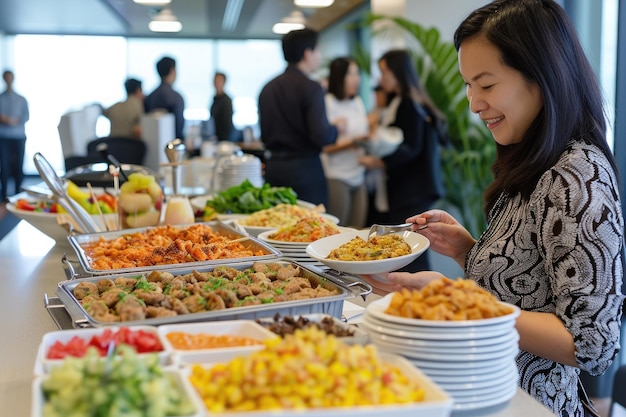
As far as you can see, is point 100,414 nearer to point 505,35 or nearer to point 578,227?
point 578,227

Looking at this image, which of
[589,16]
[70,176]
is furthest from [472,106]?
[589,16]

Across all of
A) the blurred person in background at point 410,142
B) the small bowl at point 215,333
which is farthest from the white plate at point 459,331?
the blurred person in background at point 410,142

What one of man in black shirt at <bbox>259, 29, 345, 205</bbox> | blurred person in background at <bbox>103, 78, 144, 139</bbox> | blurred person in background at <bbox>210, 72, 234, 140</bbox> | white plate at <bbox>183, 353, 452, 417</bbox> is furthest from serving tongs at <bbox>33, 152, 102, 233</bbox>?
blurred person in background at <bbox>210, 72, 234, 140</bbox>

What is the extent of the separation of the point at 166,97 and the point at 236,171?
12.9ft

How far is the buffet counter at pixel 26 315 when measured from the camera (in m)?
1.17

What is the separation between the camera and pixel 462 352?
1.08 metres

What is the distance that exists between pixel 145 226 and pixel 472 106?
1.38m

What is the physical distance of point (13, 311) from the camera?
1.83m

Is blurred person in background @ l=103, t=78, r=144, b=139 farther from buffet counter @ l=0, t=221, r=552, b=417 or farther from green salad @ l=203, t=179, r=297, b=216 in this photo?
green salad @ l=203, t=179, r=297, b=216

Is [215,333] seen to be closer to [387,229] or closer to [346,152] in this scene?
[387,229]

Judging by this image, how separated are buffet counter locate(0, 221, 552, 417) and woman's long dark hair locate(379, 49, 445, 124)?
8.87 feet

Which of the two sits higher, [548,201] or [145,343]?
[548,201]

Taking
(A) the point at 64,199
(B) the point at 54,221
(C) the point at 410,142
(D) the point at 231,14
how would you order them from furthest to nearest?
1. (D) the point at 231,14
2. (C) the point at 410,142
3. (B) the point at 54,221
4. (A) the point at 64,199

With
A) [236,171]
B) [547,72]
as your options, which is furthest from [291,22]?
[547,72]
